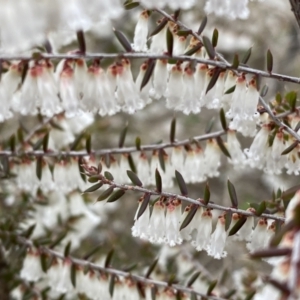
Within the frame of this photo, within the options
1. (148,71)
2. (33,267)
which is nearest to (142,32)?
(148,71)

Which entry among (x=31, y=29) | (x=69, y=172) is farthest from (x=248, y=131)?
(x=31, y=29)

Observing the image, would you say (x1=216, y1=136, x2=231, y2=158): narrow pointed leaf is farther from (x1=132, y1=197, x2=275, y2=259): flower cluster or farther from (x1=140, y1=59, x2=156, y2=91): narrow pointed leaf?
(x1=140, y1=59, x2=156, y2=91): narrow pointed leaf

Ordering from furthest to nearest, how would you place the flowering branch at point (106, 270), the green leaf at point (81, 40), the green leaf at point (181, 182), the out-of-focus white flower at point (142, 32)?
1. the flowering branch at point (106, 270)
2. the out-of-focus white flower at point (142, 32)
3. the green leaf at point (181, 182)
4. the green leaf at point (81, 40)

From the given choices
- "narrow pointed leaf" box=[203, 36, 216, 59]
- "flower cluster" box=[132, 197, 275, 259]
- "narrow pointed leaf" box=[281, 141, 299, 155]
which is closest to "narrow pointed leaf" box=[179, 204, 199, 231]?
"flower cluster" box=[132, 197, 275, 259]

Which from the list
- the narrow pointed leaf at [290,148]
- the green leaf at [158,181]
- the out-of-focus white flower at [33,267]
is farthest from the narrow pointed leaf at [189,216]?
the out-of-focus white flower at [33,267]

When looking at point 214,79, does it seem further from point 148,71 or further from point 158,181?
point 158,181

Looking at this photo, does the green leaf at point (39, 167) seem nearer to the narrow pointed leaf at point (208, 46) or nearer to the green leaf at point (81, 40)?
the green leaf at point (81, 40)

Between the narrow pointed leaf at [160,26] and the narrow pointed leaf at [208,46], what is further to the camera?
the narrow pointed leaf at [160,26]
